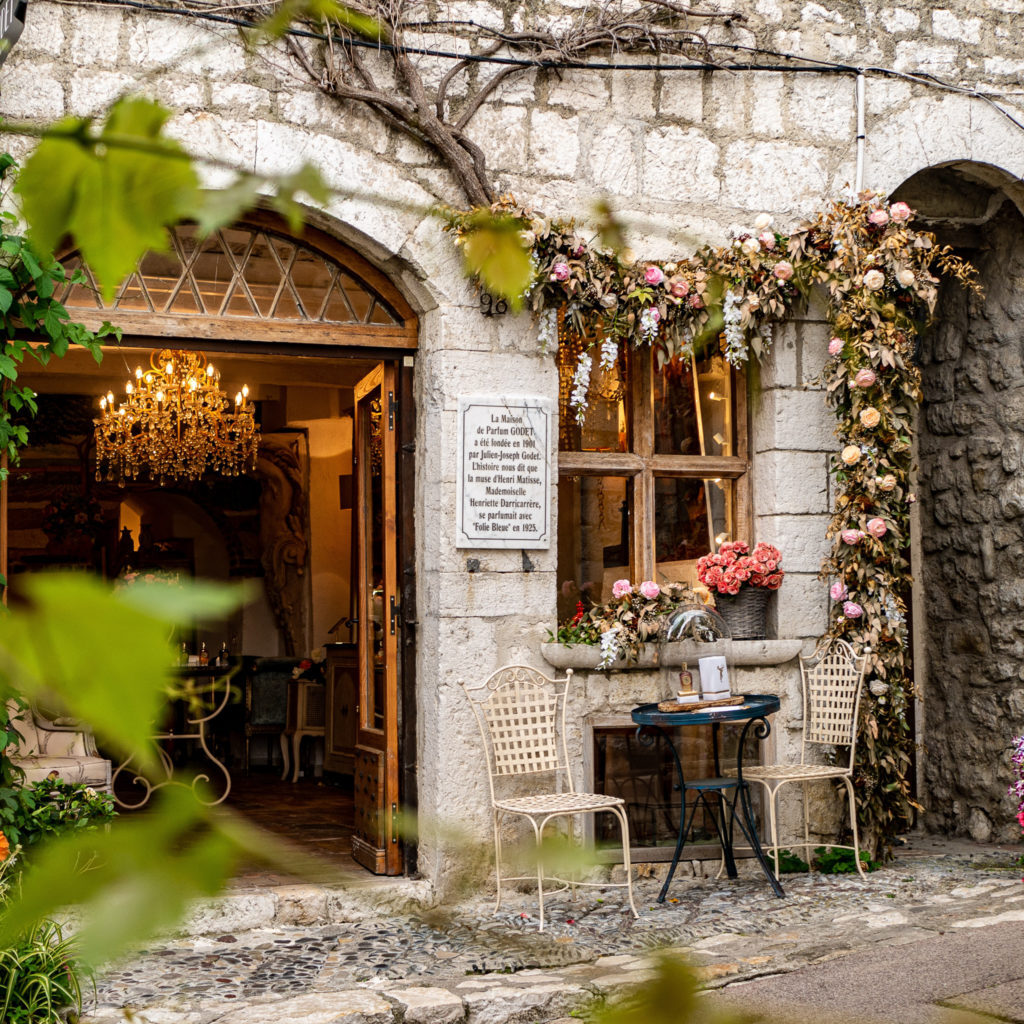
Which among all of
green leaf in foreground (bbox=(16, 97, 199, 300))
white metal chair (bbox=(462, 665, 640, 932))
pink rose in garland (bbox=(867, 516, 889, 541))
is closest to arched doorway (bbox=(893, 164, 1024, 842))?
pink rose in garland (bbox=(867, 516, 889, 541))

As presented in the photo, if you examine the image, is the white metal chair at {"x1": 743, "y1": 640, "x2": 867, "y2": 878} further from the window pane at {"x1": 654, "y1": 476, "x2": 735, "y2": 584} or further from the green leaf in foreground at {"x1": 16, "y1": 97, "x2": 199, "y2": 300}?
the green leaf in foreground at {"x1": 16, "y1": 97, "x2": 199, "y2": 300}

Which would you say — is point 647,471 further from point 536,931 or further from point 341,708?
point 341,708

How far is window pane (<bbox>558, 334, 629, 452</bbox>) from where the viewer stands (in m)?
5.20

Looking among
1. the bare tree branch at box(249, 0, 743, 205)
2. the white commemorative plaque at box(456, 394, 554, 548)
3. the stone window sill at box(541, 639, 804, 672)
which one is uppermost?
the bare tree branch at box(249, 0, 743, 205)

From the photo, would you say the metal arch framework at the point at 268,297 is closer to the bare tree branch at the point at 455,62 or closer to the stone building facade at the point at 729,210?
the stone building facade at the point at 729,210

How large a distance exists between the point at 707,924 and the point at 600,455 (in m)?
1.92

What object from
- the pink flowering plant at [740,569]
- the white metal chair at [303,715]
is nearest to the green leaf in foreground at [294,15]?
the pink flowering plant at [740,569]

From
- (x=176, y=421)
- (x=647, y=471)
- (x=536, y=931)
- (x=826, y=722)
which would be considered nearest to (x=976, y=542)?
(x=826, y=722)

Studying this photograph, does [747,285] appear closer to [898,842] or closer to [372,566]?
[372,566]

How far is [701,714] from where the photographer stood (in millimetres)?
4613

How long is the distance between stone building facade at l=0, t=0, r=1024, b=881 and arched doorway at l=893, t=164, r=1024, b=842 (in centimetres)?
1

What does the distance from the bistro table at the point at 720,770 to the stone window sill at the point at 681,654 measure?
0.16m

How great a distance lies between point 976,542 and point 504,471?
2.49 metres

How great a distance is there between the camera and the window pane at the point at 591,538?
5.20 metres
